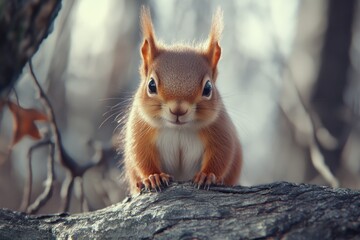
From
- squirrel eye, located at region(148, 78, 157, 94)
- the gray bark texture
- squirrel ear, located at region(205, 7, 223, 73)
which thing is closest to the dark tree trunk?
squirrel ear, located at region(205, 7, 223, 73)

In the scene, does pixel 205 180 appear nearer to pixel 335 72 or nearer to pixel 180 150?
pixel 180 150

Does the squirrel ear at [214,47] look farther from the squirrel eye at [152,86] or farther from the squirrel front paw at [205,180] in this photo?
the squirrel front paw at [205,180]

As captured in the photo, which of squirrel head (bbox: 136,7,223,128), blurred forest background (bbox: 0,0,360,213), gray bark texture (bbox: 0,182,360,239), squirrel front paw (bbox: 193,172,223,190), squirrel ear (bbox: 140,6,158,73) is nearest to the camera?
gray bark texture (bbox: 0,182,360,239)

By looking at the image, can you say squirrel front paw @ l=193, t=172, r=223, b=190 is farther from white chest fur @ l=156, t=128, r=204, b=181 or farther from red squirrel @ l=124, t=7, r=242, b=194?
white chest fur @ l=156, t=128, r=204, b=181

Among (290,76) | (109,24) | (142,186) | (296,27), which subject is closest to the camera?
(142,186)

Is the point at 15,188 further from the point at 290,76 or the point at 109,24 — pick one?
the point at 290,76

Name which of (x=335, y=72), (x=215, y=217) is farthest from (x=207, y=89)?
(x=335, y=72)

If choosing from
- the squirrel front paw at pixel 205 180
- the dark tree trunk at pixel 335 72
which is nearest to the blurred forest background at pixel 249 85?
the dark tree trunk at pixel 335 72

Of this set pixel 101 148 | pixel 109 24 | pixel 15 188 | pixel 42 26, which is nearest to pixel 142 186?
pixel 42 26
